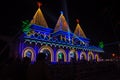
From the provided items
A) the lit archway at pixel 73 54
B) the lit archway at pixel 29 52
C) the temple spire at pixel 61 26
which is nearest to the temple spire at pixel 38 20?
the temple spire at pixel 61 26

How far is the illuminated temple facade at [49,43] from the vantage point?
19.7 m

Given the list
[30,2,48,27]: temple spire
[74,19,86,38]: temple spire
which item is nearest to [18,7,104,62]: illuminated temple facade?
[30,2,48,27]: temple spire

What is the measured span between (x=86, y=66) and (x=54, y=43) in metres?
11.4

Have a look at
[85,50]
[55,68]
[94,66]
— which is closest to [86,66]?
[94,66]

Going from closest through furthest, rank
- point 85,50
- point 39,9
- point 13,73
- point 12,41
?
point 13,73 → point 12,41 → point 39,9 → point 85,50

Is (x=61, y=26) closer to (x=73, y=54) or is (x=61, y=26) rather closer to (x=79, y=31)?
(x=73, y=54)

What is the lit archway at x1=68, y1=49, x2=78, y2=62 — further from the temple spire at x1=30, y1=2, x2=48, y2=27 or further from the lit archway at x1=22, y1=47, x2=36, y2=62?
the lit archway at x1=22, y1=47, x2=36, y2=62

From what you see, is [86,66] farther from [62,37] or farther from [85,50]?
[85,50]

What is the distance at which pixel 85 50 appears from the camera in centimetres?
3031

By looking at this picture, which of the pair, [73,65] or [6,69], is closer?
[6,69]

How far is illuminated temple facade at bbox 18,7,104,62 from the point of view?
776 inches

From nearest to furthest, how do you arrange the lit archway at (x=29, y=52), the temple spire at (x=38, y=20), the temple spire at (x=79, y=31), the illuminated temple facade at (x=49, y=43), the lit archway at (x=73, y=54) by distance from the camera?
the lit archway at (x=29, y=52)
the illuminated temple facade at (x=49, y=43)
the temple spire at (x=38, y=20)
the lit archway at (x=73, y=54)
the temple spire at (x=79, y=31)

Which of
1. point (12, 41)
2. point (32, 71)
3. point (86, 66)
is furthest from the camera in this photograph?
point (12, 41)

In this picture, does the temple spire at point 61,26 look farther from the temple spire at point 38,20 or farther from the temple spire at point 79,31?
the temple spire at point 79,31
